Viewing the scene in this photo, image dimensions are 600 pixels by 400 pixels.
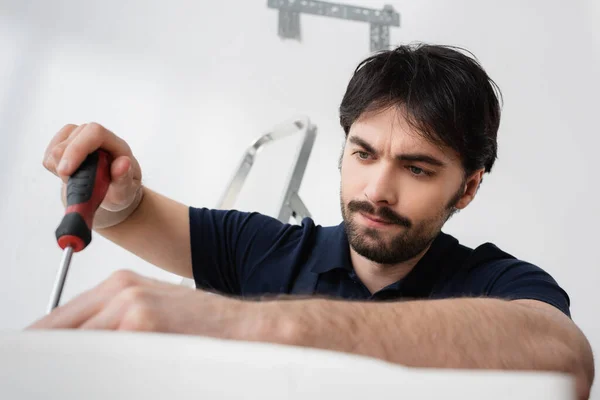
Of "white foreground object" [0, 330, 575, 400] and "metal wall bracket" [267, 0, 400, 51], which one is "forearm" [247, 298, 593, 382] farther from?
"metal wall bracket" [267, 0, 400, 51]

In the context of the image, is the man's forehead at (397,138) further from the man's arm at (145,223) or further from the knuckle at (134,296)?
the knuckle at (134,296)

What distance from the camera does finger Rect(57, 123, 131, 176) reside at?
0.62 metres

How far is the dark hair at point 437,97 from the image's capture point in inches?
36.3

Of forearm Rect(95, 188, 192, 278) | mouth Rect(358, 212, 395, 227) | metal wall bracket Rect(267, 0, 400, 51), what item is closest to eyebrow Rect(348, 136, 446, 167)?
mouth Rect(358, 212, 395, 227)

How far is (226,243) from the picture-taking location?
101cm

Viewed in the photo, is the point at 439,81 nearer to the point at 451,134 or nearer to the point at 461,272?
the point at 451,134

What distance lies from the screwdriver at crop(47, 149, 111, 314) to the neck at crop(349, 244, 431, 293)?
0.49 metres

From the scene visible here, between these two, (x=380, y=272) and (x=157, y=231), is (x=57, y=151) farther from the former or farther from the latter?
(x=380, y=272)

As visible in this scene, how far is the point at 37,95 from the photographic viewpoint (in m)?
1.55

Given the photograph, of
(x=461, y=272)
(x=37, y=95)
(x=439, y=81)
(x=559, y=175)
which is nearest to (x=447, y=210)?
(x=461, y=272)

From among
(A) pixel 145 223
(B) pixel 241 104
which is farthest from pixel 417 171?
(B) pixel 241 104

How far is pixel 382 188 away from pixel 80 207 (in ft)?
1.63

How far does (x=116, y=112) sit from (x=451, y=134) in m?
1.07

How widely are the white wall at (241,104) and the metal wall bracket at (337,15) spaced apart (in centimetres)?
4
